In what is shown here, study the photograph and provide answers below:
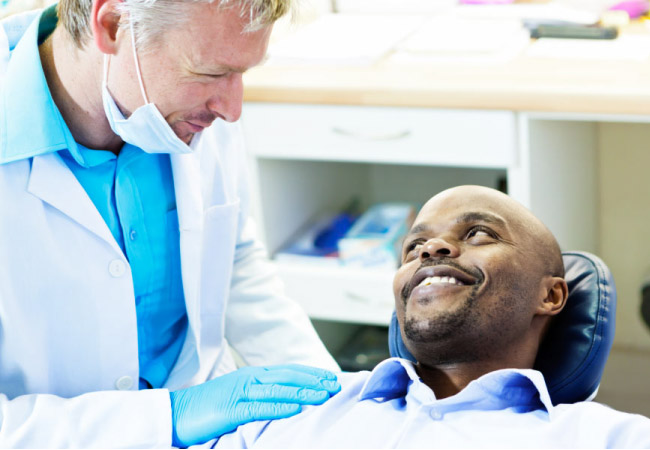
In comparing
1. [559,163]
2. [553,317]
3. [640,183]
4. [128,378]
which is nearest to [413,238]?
[553,317]

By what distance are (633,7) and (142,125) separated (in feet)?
4.62

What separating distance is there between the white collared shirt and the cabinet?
68cm

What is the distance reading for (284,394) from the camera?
146cm

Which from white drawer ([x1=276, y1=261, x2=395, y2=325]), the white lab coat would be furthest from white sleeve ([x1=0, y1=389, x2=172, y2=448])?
white drawer ([x1=276, y1=261, x2=395, y2=325])

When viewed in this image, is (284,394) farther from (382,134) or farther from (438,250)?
(382,134)

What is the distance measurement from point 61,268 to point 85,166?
160 mm

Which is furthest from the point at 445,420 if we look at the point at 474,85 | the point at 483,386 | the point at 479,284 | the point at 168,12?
the point at 474,85

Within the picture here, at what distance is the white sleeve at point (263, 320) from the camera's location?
1.70 meters

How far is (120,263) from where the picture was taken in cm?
→ 146

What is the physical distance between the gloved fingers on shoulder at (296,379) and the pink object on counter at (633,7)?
4.28 ft

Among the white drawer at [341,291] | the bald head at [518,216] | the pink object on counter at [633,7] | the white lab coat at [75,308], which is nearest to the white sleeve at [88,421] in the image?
the white lab coat at [75,308]

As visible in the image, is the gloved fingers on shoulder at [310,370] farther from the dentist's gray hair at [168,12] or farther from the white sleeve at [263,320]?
the dentist's gray hair at [168,12]

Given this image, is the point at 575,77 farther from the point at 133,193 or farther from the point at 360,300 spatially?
the point at 133,193

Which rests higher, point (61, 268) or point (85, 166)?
point (85, 166)
